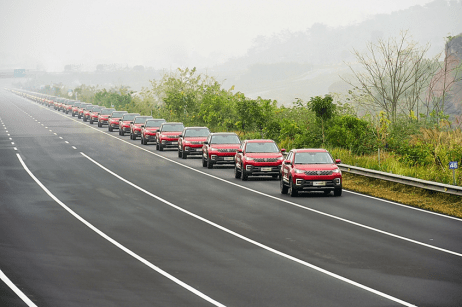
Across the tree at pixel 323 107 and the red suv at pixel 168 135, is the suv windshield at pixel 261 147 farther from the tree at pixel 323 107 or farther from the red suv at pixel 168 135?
the red suv at pixel 168 135

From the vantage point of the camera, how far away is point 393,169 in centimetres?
2400

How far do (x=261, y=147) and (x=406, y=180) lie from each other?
7115 mm

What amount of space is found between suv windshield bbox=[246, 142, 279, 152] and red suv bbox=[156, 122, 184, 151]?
14.2 metres

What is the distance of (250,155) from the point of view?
86.2ft

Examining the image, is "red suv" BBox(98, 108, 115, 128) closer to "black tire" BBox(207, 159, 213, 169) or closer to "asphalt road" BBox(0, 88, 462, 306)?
"black tire" BBox(207, 159, 213, 169)

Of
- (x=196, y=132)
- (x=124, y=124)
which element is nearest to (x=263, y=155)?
(x=196, y=132)

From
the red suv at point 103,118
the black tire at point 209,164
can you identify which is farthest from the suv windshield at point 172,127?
the red suv at point 103,118

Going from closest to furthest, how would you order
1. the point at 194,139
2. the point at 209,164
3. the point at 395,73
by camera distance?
the point at 209,164 < the point at 395,73 < the point at 194,139

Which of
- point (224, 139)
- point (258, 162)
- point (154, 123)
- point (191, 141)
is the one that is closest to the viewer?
point (258, 162)

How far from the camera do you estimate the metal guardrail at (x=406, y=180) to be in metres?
19.0

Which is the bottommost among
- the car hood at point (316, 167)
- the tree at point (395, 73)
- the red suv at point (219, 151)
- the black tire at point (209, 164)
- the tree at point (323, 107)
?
the black tire at point (209, 164)

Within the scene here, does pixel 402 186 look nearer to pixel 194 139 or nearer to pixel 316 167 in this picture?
pixel 316 167

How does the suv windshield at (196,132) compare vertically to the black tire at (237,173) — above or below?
above

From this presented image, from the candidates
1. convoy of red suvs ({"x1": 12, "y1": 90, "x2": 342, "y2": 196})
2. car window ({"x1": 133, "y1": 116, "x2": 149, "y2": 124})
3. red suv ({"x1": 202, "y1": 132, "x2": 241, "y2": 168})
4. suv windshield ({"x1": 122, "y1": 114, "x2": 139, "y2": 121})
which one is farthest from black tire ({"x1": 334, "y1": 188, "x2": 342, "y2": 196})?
suv windshield ({"x1": 122, "y1": 114, "x2": 139, "y2": 121})
